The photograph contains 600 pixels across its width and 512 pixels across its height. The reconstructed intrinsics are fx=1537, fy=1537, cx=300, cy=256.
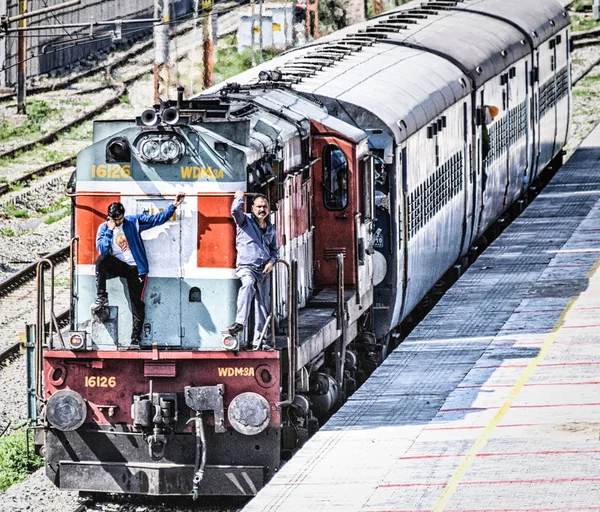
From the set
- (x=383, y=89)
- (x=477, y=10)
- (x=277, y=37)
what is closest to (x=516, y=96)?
(x=477, y=10)

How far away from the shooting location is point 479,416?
51.0ft

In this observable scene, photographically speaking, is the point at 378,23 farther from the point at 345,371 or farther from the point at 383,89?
the point at 345,371

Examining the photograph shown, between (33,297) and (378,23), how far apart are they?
7212mm

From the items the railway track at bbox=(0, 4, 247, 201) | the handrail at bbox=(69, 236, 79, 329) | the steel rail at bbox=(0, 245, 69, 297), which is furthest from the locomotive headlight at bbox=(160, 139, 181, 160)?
the railway track at bbox=(0, 4, 247, 201)

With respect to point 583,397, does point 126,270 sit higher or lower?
higher

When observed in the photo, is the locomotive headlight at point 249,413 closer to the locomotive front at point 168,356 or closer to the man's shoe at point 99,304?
the locomotive front at point 168,356

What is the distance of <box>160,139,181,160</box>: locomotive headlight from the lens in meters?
13.6

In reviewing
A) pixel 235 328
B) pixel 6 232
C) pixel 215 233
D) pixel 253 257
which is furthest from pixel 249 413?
pixel 6 232

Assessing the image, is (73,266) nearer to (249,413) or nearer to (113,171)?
(113,171)

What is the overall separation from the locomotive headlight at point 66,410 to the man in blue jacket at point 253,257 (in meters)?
1.50

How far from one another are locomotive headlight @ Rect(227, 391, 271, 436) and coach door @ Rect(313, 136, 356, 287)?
330 cm

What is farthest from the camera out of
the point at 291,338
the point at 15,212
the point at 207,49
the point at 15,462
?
the point at 207,49

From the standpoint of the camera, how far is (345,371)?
17.0m

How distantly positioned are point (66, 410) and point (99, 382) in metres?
0.38
